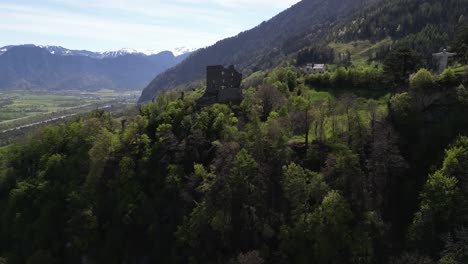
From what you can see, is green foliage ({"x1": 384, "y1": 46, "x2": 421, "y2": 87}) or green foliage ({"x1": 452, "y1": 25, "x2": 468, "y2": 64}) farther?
green foliage ({"x1": 452, "y1": 25, "x2": 468, "y2": 64})

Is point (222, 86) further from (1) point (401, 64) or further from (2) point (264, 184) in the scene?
(1) point (401, 64)

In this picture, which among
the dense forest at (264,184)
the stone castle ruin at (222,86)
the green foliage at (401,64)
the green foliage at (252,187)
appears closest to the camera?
the dense forest at (264,184)

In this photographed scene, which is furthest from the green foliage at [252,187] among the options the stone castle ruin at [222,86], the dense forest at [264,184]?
the stone castle ruin at [222,86]

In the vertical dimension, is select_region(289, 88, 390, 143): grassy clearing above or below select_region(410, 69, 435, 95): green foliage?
below

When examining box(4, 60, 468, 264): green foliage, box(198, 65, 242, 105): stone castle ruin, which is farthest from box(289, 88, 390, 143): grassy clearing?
box(198, 65, 242, 105): stone castle ruin

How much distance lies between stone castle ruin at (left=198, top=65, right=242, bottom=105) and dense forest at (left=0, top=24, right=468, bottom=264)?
328cm

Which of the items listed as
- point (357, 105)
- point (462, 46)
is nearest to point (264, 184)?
point (357, 105)

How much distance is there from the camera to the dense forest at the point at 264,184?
62.2 m

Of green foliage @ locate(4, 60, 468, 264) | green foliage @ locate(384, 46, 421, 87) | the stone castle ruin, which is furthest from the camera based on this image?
the stone castle ruin

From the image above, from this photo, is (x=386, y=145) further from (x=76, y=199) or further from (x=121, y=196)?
(x=76, y=199)

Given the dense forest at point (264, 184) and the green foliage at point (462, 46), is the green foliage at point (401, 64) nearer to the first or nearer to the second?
the dense forest at point (264, 184)

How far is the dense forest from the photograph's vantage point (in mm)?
62156

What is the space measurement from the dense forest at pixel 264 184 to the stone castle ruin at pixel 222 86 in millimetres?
3278

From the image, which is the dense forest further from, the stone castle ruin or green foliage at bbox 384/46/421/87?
the stone castle ruin
